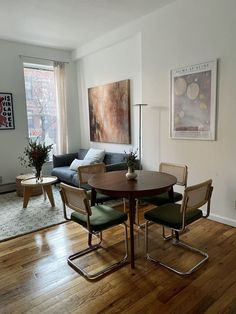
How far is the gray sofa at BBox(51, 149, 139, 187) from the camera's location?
12.7 feet

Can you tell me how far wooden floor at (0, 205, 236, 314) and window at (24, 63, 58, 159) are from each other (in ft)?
9.64

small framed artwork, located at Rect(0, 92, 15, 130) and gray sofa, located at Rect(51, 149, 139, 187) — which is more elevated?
small framed artwork, located at Rect(0, 92, 15, 130)

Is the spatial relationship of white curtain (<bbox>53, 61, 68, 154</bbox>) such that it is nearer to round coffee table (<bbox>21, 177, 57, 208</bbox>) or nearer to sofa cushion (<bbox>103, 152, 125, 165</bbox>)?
sofa cushion (<bbox>103, 152, 125, 165</bbox>)

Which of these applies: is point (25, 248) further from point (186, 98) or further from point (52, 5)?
point (52, 5)

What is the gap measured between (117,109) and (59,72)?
67.4 inches

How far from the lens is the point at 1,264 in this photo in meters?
2.35

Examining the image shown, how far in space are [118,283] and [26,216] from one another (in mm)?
1990

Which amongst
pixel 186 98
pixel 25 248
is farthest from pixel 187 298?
pixel 186 98

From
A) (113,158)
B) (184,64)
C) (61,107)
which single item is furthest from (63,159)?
(184,64)

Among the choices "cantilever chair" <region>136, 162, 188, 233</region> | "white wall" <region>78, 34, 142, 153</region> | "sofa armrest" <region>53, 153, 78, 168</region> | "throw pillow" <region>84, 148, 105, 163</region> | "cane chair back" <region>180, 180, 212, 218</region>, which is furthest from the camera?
"sofa armrest" <region>53, 153, 78, 168</region>

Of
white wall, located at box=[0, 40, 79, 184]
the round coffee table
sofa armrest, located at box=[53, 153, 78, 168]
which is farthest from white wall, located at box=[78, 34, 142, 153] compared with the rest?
the round coffee table

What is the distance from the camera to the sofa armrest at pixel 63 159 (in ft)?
16.5

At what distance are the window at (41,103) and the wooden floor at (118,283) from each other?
2.94m

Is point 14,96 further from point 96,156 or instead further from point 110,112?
point 96,156
